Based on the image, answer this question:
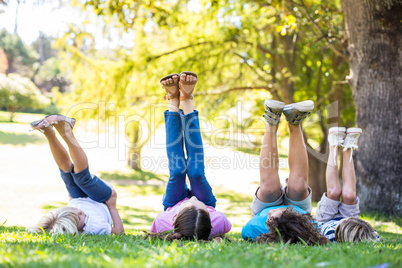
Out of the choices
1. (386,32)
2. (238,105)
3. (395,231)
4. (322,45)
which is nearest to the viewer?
(395,231)

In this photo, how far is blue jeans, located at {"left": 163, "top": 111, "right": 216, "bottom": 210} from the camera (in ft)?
12.2

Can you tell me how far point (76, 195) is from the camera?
3.98 metres

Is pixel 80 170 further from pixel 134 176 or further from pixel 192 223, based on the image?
pixel 134 176

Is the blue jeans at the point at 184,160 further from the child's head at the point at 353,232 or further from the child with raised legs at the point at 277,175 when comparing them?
the child's head at the point at 353,232

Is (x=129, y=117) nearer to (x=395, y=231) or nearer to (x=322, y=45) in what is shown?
(x=322, y=45)

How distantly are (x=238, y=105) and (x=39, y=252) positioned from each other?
11311 mm

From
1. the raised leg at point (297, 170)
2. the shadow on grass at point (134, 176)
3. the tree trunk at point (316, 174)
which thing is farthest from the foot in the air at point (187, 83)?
the shadow on grass at point (134, 176)

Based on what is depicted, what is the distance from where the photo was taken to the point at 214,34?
1103cm

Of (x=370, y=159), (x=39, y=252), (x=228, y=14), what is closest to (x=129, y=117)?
(x=228, y=14)

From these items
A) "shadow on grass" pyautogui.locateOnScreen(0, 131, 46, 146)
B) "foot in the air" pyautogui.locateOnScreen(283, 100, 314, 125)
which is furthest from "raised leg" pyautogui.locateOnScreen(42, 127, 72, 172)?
"shadow on grass" pyautogui.locateOnScreen(0, 131, 46, 146)

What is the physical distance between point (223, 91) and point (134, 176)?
379 inches

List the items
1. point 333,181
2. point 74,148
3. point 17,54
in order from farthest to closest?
point 17,54
point 333,181
point 74,148

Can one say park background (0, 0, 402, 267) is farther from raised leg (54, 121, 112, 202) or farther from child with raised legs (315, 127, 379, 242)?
raised leg (54, 121, 112, 202)

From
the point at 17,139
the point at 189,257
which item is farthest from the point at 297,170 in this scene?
the point at 17,139
